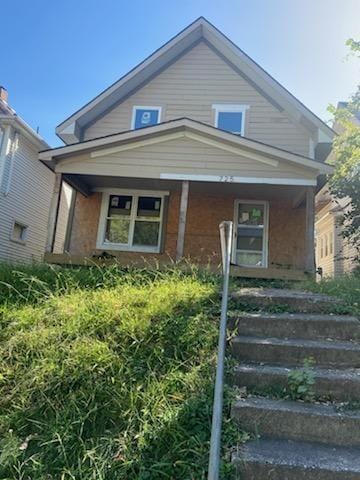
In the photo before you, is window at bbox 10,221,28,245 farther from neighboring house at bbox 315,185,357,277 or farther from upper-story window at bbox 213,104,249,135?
neighboring house at bbox 315,185,357,277

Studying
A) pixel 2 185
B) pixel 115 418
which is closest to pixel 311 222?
pixel 115 418

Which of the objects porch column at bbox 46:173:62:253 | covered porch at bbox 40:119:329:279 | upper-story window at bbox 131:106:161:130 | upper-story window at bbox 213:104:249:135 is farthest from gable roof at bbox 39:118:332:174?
upper-story window at bbox 131:106:161:130

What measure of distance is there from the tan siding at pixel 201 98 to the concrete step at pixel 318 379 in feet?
25.8

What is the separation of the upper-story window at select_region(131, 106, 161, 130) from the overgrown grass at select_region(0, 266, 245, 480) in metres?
7.13

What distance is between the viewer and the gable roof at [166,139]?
780 cm

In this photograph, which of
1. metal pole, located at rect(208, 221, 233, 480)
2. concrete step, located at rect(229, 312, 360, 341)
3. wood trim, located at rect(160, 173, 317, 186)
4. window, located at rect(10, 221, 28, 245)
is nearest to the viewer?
metal pole, located at rect(208, 221, 233, 480)

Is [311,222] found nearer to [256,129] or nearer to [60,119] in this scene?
[256,129]

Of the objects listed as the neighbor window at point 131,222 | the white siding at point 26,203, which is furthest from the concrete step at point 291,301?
the white siding at point 26,203

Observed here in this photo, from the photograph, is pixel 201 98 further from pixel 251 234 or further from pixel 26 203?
pixel 26 203

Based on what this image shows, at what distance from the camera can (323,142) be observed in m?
9.54

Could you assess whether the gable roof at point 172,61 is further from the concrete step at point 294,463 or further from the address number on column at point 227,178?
the concrete step at point 294,463

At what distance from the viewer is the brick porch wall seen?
31.9 ft

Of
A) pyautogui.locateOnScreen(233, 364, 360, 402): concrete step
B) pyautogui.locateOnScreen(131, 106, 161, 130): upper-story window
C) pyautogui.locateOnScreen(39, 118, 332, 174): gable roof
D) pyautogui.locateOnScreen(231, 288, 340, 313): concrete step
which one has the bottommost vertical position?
pyautogui.locateOnScreen(233, 364, 360, 402): concrete step

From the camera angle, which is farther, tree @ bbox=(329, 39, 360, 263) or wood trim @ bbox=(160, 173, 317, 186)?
wood trim @ bbox=(160, 173, 317, 186)
